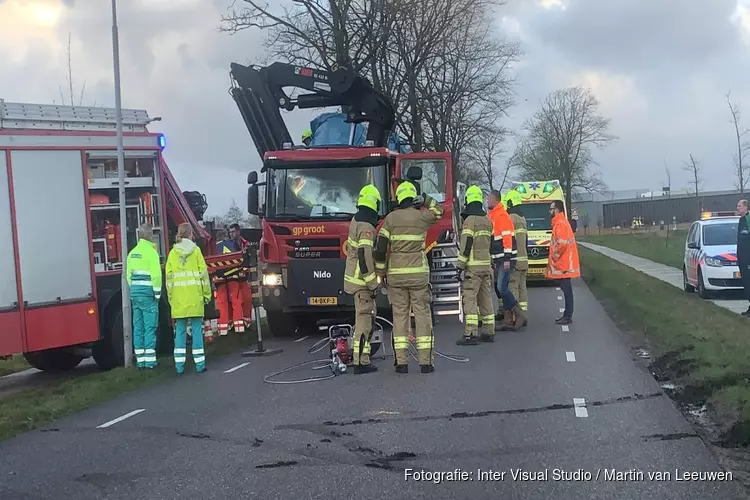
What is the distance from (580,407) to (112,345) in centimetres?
701

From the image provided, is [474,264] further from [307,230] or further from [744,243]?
[744,243]

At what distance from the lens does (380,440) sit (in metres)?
6.44

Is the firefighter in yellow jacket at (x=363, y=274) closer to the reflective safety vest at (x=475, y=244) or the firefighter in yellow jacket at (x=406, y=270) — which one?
the firefighter in yellow jacket at (x=406, y=270)

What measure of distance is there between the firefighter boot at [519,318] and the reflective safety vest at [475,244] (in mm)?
1884

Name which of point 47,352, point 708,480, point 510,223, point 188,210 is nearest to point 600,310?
point 510,223

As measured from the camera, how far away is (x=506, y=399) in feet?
25.7

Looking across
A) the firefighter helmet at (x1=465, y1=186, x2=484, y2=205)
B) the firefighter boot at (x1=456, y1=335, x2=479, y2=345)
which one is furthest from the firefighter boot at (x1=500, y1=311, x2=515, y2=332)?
the firefighter helmet at (x1=465, y1=186, x2=484, y2=205)

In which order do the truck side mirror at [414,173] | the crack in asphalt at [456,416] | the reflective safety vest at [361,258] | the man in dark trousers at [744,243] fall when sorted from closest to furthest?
1. the crack in asphalt at [456,416]
2. the reflective safety vest at [361,258]
3. the truck side mirror at [414,173]
4. the man in dark trousers at [744,243]

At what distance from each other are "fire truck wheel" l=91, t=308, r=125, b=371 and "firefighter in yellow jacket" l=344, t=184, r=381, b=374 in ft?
12.6

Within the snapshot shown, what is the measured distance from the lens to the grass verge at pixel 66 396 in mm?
8070

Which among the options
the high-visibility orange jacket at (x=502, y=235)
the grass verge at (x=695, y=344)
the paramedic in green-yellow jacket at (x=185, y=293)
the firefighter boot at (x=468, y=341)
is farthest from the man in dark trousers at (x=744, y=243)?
the paramedic in green-yellow jacket at (x=185, y=293)

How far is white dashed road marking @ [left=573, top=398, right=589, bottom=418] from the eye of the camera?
23.3 ft

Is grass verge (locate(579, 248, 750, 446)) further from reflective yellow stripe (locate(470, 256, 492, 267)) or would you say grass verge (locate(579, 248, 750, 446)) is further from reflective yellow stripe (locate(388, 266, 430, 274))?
reflective yellow stripe (locate(388, 266, 430, 274))

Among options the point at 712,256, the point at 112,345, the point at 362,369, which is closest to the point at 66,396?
the point at 112,345
